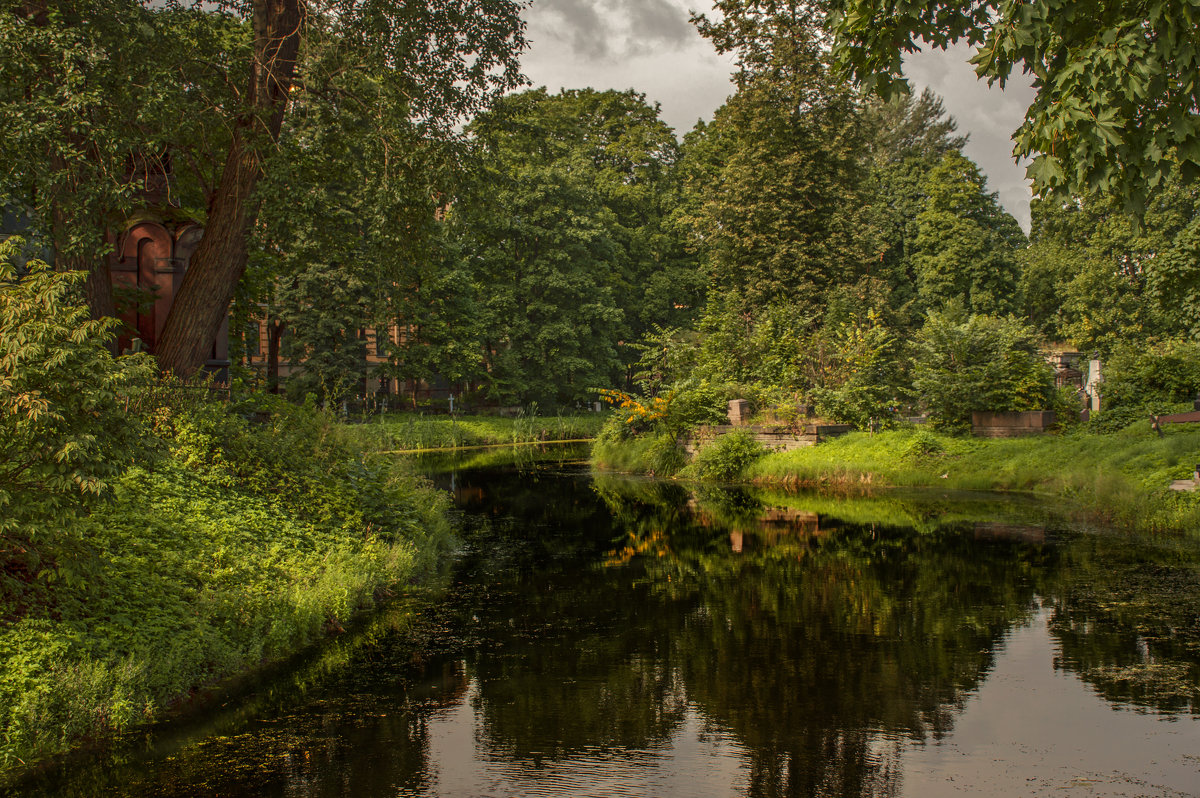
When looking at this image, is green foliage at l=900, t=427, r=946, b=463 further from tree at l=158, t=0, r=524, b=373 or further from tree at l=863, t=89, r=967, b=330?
tree at l=863, t=89, r=967, b=330

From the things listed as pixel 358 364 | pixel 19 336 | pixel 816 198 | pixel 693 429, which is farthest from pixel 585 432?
pixel 19 336

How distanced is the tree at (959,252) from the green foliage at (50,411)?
44211mm

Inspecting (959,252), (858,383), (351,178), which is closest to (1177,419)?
(858,383)

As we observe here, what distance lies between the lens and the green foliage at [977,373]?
65.6ft

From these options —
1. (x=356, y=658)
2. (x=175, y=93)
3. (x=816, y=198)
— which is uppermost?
(x=816, y=198)

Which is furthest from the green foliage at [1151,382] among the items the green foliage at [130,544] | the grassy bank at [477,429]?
the grassy bank at [477,429]

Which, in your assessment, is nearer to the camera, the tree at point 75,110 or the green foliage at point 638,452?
the tree at point 75,110

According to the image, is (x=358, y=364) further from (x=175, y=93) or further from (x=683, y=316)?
(x=175, y=93)

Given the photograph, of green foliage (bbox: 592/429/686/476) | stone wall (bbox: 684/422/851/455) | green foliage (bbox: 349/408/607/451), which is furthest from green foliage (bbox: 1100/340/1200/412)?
green foliage (bbox: 349/408/607/451)

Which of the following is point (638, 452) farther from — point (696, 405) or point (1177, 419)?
point (1177, 419)

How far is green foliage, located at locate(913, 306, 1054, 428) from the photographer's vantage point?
65.6ft

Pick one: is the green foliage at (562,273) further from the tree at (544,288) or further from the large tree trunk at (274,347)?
the large tree trunk at (274,347)

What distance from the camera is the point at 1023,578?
10.7 meters

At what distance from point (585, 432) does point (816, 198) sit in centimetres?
1564
